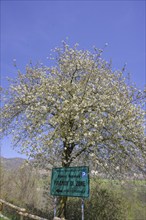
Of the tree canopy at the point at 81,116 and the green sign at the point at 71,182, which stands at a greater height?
the tree canopy at the point at 81,116

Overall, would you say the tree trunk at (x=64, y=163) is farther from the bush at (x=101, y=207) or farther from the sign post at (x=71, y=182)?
the bush at (x=101, y=207)

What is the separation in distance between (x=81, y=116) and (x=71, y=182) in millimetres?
3370

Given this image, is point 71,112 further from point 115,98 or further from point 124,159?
point 124,159

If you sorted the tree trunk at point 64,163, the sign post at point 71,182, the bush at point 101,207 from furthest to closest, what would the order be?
the bush at point 101,207
the tree trunk at point 64,163
the sign post at point 71,182

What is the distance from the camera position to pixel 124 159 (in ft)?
43.0

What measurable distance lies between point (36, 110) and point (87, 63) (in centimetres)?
432

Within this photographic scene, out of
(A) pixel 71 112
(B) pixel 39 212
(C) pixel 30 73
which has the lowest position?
(B) pixel 39 212

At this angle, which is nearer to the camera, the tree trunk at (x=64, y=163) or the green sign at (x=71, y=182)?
the green sign at (x=71, y=182)

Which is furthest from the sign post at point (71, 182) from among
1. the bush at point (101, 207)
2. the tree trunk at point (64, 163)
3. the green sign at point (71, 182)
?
the bush at point (101, 207)

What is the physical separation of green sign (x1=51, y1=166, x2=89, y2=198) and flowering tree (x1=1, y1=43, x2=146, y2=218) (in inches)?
62.1

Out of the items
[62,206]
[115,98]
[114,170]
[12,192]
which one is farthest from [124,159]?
[12,192]

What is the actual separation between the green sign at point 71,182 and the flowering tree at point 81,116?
1577 mm

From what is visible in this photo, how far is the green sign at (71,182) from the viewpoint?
9.70m

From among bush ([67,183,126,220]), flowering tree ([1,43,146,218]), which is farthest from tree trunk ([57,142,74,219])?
bush ([67,183,126,220])
